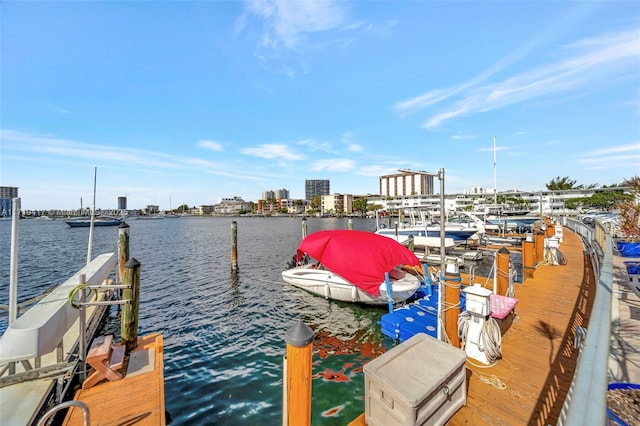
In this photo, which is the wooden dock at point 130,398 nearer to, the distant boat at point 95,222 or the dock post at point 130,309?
the dock post at point 130,309

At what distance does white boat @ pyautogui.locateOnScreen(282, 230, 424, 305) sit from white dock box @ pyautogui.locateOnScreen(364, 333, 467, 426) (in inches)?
241

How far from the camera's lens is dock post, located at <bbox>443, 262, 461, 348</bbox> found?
5.85 m

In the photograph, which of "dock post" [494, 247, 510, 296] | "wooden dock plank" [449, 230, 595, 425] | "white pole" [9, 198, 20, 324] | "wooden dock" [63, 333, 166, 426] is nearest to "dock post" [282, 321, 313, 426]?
"wooden dock plank" [449, 230, 595, 425]

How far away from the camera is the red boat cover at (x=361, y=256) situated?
10.5m

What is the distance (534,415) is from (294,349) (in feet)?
12.9

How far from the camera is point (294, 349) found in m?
3.47

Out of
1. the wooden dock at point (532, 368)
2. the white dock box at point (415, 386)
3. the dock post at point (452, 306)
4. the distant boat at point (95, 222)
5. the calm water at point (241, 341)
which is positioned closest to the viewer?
the white dock box at point (415, 386)

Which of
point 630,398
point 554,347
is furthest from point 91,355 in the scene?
point 554,347

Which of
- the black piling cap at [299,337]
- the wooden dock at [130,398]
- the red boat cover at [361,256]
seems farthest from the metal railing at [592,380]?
the red boat cover at [361,256]

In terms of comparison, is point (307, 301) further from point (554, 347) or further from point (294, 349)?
point (294, 349)

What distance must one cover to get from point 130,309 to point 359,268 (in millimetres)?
7472

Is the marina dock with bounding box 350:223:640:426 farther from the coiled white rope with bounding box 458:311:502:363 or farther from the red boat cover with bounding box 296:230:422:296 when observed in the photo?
the red boat cover with bounding box 296:230:422:296

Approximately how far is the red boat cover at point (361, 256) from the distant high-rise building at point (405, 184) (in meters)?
152

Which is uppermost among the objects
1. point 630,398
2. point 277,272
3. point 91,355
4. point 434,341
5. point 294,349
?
point 294,349
